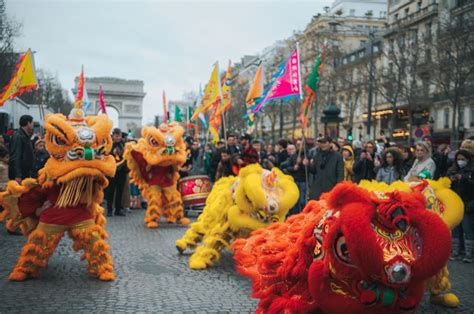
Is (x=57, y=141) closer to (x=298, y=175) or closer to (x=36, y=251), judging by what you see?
(x=36, y=251)

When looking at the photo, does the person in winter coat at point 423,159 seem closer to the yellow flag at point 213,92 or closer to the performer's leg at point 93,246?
the performer's leg at point 93,246

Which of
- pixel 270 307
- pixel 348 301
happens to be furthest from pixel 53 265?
pixel 348 301

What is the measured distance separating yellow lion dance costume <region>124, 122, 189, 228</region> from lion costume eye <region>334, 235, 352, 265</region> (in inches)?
298

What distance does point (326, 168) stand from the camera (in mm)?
9094

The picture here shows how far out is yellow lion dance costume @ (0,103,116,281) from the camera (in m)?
6.23

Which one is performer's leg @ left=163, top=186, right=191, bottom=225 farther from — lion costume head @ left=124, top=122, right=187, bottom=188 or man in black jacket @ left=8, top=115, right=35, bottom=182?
man in black jacket @ left=8, top=115, right=35, bottom=182

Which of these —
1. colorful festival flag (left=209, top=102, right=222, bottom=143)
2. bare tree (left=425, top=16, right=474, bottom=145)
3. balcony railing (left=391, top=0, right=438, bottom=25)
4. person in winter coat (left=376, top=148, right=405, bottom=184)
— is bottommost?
person in winter coat (left=376, top=148, right=405, bottom=184)

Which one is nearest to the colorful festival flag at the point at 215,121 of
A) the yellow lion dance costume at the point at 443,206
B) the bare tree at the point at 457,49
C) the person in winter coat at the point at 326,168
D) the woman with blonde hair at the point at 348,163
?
the woman with blonde hair at the point at 348,163

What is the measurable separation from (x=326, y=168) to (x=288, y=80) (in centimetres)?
214

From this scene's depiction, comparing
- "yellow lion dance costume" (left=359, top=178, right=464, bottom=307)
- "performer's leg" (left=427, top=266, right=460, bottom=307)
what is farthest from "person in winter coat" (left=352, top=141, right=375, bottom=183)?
"yellow lion dance costume" (left=359, top=178, right=464, bottom=307)

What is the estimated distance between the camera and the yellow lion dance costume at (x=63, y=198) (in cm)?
623

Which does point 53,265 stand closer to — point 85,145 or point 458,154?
point 85,145

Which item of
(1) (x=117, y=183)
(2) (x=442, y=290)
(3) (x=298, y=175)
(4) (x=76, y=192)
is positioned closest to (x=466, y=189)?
(2) (x=442, y=290)

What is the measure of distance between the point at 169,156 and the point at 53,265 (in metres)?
3.80
